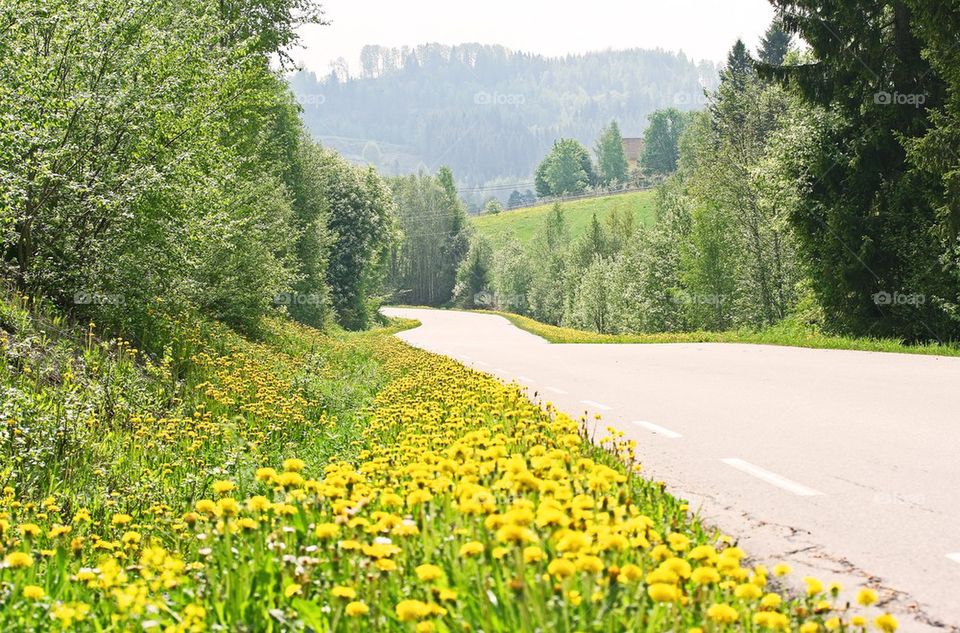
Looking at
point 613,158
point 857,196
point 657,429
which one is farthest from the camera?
point 613,158

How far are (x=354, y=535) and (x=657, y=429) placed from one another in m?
5.38

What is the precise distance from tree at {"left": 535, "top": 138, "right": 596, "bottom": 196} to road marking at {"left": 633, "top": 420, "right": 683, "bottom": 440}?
7156 inches

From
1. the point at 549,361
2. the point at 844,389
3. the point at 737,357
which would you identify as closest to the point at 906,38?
the point at 737,357

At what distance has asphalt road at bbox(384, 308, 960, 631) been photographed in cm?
399

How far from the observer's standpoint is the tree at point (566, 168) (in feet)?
623

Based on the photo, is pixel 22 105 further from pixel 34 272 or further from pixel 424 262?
pixel 424 262

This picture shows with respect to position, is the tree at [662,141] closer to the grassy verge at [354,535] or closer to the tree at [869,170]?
the tree at [869,170]

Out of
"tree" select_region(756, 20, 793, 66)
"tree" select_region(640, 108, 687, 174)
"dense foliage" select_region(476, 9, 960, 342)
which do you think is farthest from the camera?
"tree" select_region(640, 108, 687, 174)

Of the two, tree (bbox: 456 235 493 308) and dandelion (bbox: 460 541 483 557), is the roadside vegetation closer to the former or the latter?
dandelion (bbox: 460 541 483 557)

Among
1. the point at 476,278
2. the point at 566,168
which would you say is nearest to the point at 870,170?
the point at 476,278

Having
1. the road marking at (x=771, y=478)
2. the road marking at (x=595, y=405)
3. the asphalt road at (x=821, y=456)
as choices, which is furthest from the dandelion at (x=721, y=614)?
the road marking at (x=595, y=405)

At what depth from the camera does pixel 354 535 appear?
322 cm

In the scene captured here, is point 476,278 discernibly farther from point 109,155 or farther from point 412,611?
point 412,611

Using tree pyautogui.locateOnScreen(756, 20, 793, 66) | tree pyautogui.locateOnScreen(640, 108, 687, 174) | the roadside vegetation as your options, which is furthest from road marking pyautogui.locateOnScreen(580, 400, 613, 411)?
tree pyautogui.locateOnScreen(640, 108, 687, 174)
